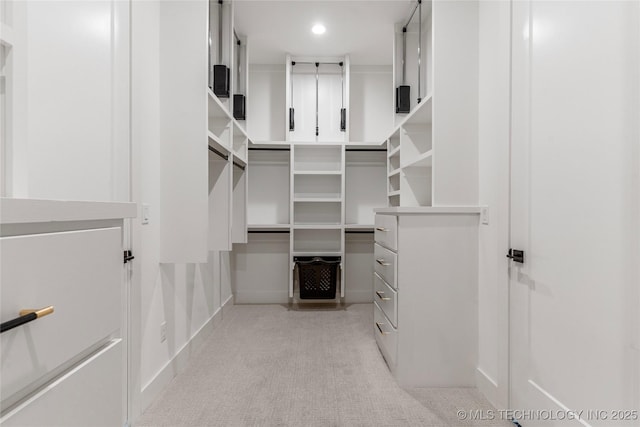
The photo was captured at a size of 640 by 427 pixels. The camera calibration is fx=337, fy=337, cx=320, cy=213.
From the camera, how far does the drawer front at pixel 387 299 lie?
2088mm

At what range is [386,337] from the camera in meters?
2.31

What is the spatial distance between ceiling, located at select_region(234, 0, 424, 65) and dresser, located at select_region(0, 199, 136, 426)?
114 inches

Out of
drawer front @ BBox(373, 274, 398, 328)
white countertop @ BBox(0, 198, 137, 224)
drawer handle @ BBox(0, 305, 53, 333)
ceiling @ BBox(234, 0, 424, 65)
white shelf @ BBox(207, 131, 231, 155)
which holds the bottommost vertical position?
drawer front @ BBox(373, 274, 398, 328)

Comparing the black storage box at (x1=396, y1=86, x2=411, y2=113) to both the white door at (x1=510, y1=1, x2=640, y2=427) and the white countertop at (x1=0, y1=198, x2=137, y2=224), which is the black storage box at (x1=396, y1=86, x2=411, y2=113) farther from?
the white countertop at (x1=0, y1=198, x2=137, y2=224)

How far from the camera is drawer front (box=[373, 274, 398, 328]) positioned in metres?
2.09

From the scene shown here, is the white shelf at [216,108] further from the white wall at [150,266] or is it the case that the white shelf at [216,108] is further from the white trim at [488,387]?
the white trim at [488,387]

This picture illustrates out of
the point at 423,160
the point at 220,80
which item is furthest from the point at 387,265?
the point at 220,80

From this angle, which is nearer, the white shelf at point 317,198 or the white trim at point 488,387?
the white trim at point 488,387

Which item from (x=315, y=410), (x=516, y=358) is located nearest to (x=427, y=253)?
(x=516, y=358)

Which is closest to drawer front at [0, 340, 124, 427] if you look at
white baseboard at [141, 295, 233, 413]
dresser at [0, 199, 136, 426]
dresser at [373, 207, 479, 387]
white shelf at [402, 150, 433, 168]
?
dresser at [0, 199, 136, 426]

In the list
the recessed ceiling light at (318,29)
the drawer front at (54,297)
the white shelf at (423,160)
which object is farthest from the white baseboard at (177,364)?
the recessed ceiling light at (318,29)

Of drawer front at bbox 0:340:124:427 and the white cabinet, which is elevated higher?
the white cabinet

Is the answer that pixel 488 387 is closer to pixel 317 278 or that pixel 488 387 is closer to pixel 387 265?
pixel 387 265

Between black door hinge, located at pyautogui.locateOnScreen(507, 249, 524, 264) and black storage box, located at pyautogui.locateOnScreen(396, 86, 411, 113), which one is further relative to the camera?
black storage box, located at pyautogui.locateOnScreen(396, 86, 411, 113)
